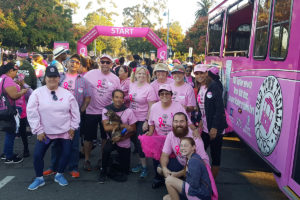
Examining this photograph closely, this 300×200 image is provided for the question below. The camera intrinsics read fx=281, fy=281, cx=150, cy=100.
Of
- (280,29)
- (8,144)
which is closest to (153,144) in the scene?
(280,29)

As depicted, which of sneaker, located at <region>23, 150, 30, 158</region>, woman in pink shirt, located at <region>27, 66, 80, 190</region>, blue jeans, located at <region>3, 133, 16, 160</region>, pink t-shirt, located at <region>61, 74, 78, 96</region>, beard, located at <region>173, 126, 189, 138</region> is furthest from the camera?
sneaker, located at <region>23, 150, 30, 158</region>

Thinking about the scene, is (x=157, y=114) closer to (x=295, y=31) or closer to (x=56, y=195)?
(x=56, y=195)

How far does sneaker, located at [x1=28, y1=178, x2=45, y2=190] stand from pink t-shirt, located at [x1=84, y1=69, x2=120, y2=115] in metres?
1.33

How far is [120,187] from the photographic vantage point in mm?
4336

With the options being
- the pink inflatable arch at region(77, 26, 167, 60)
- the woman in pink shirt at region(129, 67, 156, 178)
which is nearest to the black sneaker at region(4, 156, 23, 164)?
the woman in pink shirt at region(129, 67, 156, 178)

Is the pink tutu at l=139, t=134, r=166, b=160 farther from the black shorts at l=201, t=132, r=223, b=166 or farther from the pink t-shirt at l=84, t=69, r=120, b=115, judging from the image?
the pink t-shirt at l=84, t=69, r=120, b=115

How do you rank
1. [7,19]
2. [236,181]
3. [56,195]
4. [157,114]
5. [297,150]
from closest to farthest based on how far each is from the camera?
[297,150], [56,195], [157,114], [236,181], [7,19]

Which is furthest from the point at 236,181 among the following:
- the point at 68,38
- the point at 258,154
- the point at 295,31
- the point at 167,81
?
the point at 68,38

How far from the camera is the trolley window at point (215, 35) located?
769 cm

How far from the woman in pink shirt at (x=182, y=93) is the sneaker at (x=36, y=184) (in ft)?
8.04

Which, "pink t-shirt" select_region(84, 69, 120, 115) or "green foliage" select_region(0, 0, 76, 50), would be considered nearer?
"pink t-shirt" select_region(84, 69, 120, 115)

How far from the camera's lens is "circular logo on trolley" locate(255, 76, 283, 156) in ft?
12.2

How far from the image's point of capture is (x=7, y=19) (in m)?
23.5

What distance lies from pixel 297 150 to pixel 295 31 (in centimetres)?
144
